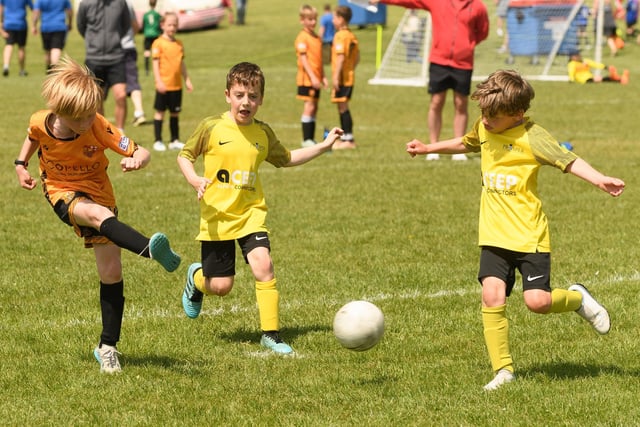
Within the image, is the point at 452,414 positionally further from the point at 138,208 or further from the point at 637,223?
the point at 138,208

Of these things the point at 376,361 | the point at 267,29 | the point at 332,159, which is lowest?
the point at 267,29

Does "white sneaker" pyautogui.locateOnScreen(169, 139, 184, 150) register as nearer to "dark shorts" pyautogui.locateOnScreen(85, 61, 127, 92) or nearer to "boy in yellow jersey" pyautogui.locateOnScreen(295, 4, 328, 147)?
"dark shorts" pyautogui.locateOnScreen(85, 61, 127, 92)

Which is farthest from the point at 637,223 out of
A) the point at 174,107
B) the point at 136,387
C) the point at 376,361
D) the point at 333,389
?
the point at 174,107

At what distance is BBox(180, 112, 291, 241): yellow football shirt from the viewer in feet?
22.7

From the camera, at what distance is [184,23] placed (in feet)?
138

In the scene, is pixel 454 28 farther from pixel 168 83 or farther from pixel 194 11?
pixel 194 11

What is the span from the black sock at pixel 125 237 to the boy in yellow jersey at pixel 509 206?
1916mm

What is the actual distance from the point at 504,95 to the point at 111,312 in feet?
8.78

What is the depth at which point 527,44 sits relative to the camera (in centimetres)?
2852

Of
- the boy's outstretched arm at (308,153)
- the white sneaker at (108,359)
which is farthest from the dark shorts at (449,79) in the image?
the white sneaker at (108,359)

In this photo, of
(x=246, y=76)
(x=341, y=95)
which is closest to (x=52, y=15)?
(x=341, y=95)

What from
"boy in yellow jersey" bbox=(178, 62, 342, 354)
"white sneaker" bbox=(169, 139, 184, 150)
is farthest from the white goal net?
"boy in yellow jersey" bbox=(178, 62, 342, 354)

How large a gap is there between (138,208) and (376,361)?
5637mm

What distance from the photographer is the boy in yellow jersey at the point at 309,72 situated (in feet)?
53.7
